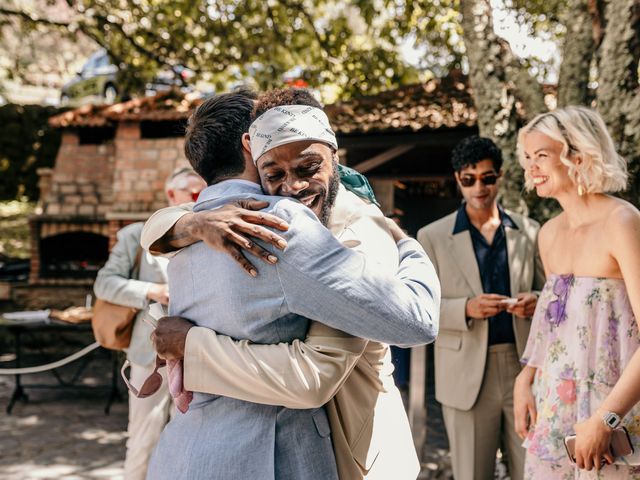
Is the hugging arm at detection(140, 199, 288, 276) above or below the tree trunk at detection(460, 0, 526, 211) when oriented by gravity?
below

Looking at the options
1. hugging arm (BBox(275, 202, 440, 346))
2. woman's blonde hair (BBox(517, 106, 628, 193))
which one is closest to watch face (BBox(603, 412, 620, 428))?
woman's blonde hair (BBox(517, 106, 628, 193))

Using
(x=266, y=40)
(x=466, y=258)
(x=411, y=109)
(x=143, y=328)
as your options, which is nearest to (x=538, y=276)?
(x=466, y=258)

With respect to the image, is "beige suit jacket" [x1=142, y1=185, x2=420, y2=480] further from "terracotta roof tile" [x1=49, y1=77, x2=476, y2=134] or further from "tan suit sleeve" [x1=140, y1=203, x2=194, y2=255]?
"terracotta roof tile" [x1=49, y1=77, x2=476, y2=134]

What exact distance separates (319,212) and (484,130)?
11.7ft

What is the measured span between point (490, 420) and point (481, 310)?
0.63 metres

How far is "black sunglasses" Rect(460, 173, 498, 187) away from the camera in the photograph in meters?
3.66

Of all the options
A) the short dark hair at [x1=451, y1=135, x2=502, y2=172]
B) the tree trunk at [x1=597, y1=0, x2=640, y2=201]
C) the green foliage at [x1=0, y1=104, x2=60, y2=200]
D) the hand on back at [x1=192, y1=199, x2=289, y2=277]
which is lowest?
the hand on back at [x1=192, y1=199, x2=289, y2=277]

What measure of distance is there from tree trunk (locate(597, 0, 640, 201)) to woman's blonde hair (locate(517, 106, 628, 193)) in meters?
1.35

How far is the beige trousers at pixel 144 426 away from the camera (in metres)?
4.28

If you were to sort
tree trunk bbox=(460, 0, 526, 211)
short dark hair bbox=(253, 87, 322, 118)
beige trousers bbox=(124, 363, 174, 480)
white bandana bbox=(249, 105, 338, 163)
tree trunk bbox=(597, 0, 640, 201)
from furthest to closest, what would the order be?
1. tree trunk bbox=(460, 0, 526, 211)
2. beige trousers bbox=(124, 363, 174, 480)
3. tree trunk bbox=(597, 0, 640, 201)
4. short dark hair bbox=(253, 87, 322, 118)
5. white bandana bbox=(249, 105, 338, 163)

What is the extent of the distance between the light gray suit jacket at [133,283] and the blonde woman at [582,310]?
2.61 m

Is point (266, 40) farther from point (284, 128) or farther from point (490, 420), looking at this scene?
point (284, 128)

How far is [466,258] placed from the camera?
12.1ft

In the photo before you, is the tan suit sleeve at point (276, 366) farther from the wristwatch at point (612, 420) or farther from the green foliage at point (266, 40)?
the green foliage at point (266, 40)
